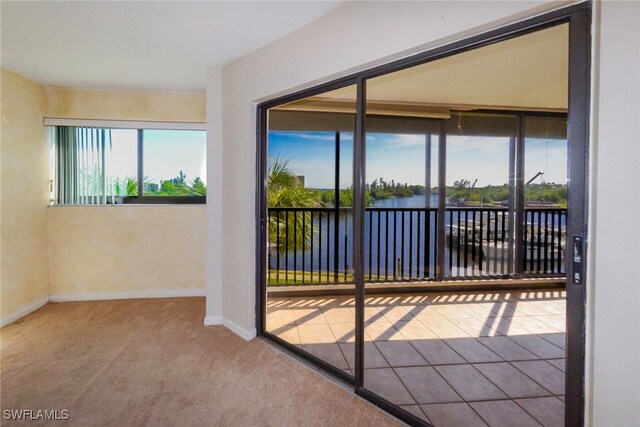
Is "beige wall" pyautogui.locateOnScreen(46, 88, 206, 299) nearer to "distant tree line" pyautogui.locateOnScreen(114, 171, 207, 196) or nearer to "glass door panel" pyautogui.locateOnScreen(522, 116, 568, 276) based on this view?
"distant tree line" pyautogui.locateOnScreen(114, 171, 207, 196)

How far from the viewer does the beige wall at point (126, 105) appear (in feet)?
13.4

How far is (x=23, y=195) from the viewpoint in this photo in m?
3.64

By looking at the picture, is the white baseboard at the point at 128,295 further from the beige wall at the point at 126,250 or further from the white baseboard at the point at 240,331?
the white baseboard at the point at 240,331

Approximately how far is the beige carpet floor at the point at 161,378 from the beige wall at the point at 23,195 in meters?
0.43

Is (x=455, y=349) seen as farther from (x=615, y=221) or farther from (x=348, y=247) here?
(x=615, y=221)

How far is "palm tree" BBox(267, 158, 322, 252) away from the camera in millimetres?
4148

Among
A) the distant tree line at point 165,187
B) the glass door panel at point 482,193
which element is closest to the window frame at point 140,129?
the distant tree line at point 165,187

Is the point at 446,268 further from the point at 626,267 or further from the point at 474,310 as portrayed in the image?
the point at 626,267

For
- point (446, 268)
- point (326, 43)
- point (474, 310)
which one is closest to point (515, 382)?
point (474, 310)

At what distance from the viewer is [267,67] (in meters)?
2.86

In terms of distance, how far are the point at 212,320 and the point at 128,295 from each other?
1.52 m

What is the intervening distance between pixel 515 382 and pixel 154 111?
14.7 feet

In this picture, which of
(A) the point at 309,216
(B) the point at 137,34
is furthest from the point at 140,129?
(A) the point at 309,216

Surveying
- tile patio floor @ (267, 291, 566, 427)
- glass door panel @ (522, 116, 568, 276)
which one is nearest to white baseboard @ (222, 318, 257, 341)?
tile patio floor @ (267, 291, 566, 427)
